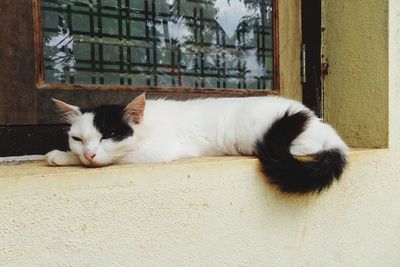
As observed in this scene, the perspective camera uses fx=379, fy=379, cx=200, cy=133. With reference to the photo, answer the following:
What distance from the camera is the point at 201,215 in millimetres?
1150

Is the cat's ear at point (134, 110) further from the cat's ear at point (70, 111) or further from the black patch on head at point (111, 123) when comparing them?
the cat's ear at point (70, 111)

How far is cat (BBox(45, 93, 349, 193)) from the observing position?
120 cm

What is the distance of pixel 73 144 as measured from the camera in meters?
1.19

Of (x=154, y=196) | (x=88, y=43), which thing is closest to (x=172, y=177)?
(x=154, y=196)

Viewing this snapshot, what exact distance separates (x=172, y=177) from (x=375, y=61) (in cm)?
105

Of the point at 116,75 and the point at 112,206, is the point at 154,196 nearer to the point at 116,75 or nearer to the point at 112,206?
the point at 112,206

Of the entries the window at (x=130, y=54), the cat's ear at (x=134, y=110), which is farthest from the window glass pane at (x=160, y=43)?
the cat's ear at (x=134, y=110)

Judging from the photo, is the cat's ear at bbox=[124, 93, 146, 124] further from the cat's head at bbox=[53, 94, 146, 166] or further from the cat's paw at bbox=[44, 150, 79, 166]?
the cat's paw at bbox=[44, 150, 79, 166]

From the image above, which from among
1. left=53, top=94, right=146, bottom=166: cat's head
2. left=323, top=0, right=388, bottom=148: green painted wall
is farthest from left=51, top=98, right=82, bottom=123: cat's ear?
left=323, top=0, right=388, bottom=148: green painted wall

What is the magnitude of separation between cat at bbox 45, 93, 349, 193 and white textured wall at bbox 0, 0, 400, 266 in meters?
0.09

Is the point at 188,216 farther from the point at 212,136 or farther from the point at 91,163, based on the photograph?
the point at 212,136

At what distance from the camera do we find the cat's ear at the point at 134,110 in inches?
48.8

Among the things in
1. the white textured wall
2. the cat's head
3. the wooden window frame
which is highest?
the wooden window frame

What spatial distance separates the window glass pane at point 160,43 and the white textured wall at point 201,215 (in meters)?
0.46
